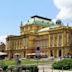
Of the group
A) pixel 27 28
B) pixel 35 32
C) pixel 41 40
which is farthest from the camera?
pixel 27 28

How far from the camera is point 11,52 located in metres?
145

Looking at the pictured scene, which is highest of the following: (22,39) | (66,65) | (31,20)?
(31,20)

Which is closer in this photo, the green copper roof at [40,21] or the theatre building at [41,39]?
the theatre building at [41,39]

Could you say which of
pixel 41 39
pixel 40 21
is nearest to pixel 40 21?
pixel 40 21

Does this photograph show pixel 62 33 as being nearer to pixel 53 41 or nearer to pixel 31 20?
pixel 53 41

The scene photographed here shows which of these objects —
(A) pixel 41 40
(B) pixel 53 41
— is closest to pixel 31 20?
(A) pixel 41 40

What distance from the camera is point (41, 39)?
128 meters

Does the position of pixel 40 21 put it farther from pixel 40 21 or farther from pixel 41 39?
pixel 41 39

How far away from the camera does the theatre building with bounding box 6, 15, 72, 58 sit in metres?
114

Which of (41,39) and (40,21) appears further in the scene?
(40,21)

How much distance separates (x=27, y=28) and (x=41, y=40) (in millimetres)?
21176

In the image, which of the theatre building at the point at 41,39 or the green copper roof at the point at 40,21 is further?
the green copper roof at the point at 40,21

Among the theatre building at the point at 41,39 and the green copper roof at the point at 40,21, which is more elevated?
the green copper roof at the point at 40,21

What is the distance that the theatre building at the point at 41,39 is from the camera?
373 ft
